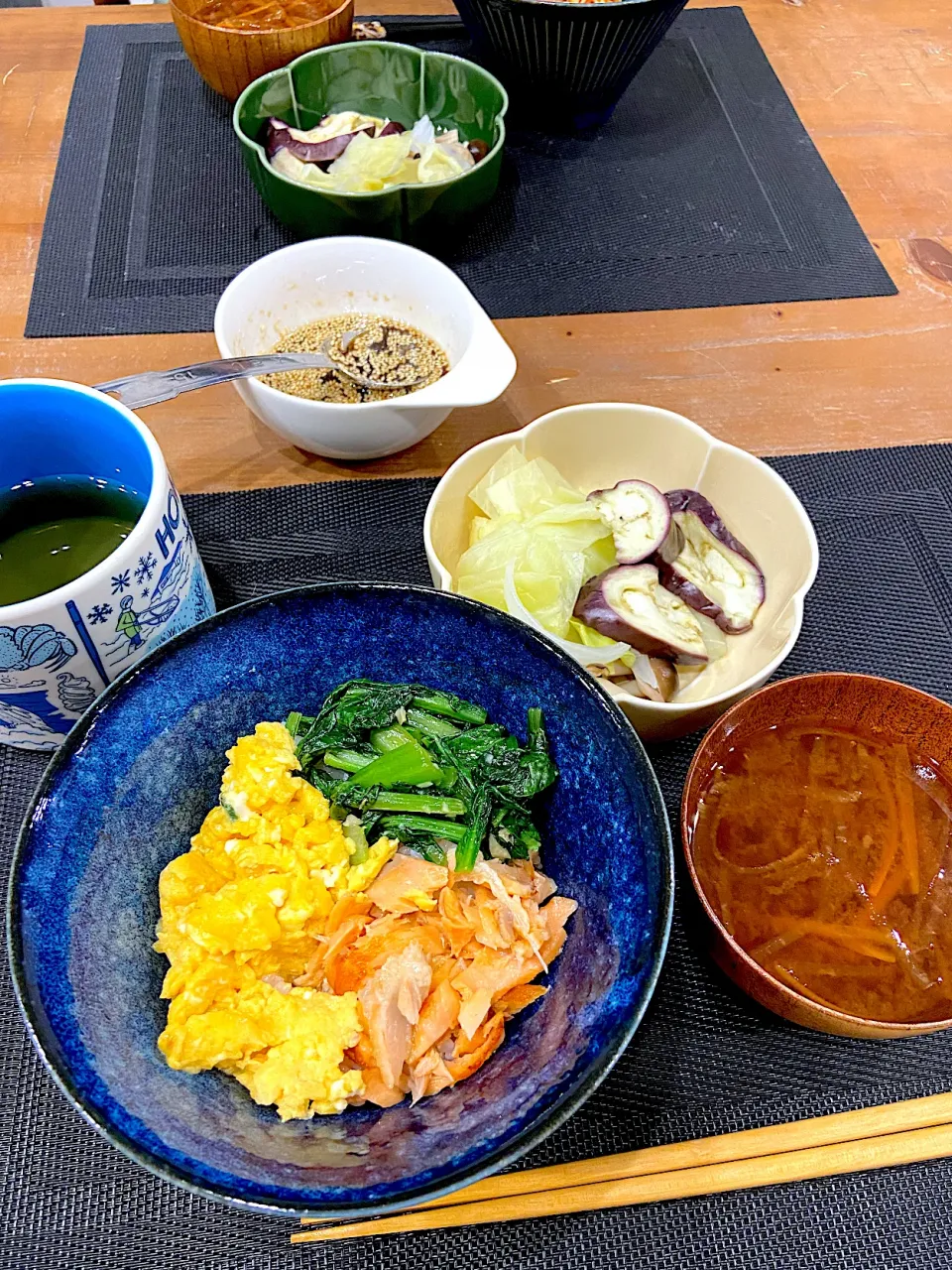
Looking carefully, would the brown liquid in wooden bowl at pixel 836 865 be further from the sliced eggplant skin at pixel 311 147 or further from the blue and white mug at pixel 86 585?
the sliced eggplant skin at pixel 311 147

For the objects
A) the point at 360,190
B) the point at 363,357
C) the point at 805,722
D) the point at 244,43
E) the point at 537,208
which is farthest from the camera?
the point at 537,208

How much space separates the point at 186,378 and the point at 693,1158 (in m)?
1.22

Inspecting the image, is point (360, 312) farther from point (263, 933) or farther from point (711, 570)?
point (263, 933)

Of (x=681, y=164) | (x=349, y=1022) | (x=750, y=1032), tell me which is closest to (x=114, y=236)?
(x=681, y=164)

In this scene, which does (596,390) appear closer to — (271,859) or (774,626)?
(774,626)

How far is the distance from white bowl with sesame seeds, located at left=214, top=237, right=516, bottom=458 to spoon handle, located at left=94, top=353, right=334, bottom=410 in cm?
3

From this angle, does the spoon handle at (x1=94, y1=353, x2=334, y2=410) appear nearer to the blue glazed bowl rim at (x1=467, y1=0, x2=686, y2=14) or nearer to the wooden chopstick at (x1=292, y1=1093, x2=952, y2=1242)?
the blue glazed bowl rim at (x1=467, y1=0, x2=686, y2=14)

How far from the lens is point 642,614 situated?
49.3 inches

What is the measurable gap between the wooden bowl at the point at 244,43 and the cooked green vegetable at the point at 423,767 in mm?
1580

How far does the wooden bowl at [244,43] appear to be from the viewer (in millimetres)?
1890

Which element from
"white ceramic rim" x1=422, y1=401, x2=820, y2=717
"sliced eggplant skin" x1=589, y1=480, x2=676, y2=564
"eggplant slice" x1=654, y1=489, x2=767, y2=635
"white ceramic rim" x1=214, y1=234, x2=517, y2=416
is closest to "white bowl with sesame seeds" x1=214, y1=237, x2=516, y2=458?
"white ceramic rim" x1=214, y1=234, x2=517, y2=416

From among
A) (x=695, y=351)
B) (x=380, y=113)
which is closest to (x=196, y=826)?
(x=695, y=351)

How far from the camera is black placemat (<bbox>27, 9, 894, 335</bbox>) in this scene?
1820 millimetres

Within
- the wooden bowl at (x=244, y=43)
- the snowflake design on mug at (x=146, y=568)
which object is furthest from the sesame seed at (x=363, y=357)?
the wooden bowl at (x=244, y=43)
